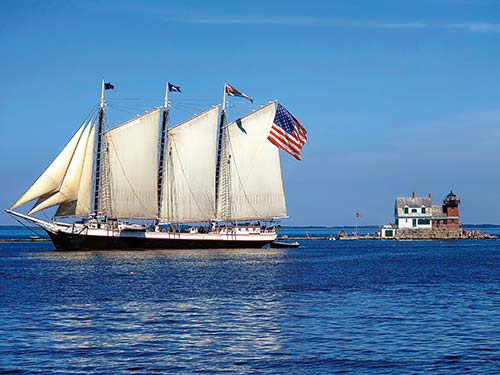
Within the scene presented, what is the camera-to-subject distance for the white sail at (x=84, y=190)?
332 ft

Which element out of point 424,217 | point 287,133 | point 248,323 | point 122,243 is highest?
point 287,133

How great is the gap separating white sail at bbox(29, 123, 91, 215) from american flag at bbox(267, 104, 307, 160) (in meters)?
24.0

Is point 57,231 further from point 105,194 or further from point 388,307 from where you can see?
point 388,307

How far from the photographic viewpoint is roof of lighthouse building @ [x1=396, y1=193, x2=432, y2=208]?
173 meters

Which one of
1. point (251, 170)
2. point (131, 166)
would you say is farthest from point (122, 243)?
point (251, 170)

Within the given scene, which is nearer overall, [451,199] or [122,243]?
[122,243]

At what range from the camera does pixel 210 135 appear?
10912 centimetres

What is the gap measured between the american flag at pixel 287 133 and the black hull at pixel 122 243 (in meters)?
20.6

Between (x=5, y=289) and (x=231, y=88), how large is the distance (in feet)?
203

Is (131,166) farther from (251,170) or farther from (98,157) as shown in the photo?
(251,170)

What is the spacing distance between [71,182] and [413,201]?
94.4m

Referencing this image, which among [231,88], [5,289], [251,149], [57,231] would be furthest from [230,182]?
[5,289]

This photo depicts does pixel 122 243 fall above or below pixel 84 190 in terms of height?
below

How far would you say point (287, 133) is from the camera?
99.4m
